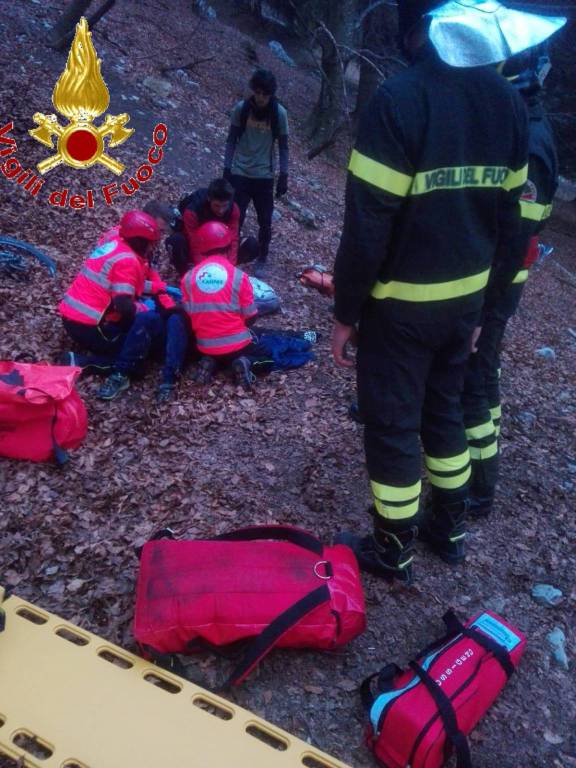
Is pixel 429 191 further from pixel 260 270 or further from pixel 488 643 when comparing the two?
pixel 260 270

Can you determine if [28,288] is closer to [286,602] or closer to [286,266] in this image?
[286,266]

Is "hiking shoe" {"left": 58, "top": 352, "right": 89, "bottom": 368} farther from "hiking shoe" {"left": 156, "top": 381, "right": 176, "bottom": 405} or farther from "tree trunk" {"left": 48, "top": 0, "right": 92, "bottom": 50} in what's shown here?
"tree trunk" {"left": 48, "top": 0, "right": 92, "bottom": 50}

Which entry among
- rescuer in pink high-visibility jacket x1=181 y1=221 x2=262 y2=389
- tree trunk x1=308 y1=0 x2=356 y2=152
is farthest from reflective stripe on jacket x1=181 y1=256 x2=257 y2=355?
tree trunk x1=308 y1=0 x2=356 y2=152

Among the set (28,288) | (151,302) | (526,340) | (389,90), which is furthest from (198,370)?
(526,340)

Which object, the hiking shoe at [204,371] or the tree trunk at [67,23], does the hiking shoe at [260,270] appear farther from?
the tree trunk at [67,23]

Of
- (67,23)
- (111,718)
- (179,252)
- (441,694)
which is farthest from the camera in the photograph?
(67,23)

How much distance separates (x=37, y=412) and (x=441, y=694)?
101 inches

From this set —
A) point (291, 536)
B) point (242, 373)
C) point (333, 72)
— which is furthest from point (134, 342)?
point (333, 72)

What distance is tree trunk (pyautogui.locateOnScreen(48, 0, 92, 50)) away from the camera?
8742 mm

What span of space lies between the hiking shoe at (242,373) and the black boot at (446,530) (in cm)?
189

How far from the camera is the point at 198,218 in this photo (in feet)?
18.8

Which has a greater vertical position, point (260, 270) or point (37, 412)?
point (37, 412)

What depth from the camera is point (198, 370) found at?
4.80m

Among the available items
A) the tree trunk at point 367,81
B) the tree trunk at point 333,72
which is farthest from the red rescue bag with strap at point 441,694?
the tree trunk at point 367,81
